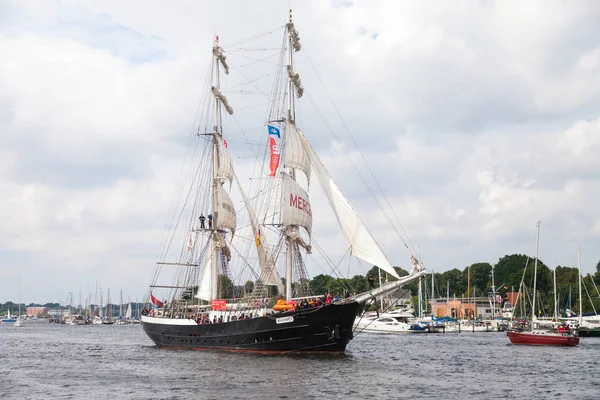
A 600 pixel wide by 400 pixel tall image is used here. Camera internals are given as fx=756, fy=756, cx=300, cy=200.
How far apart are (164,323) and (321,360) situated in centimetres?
2342

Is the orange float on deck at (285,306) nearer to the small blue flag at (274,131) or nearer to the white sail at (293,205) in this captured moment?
the white sail at (293,205)

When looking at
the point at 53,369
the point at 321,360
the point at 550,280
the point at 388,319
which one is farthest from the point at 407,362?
the point at 550,280

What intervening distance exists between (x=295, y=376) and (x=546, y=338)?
4685cm

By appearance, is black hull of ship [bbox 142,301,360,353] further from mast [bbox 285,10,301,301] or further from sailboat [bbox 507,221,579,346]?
sailboat [bbox 507,221,579,346]

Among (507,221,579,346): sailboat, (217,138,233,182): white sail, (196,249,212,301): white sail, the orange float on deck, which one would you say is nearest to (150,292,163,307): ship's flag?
(196,249,212,301): white sail

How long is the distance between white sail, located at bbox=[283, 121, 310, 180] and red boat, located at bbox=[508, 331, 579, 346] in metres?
35.6

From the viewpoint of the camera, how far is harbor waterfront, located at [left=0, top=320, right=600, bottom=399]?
42.7m

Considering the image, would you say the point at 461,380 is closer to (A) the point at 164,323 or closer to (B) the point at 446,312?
(A) the point at 164,323

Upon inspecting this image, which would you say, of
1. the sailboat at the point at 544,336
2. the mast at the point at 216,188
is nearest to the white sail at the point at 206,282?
the mast at the point at 216,188

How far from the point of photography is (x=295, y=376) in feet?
157

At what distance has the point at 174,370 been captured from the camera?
5362 cm

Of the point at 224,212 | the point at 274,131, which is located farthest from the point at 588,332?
the point at 274,131

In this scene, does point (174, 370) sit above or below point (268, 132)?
below

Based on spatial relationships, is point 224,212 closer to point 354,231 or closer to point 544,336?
point 354,231
